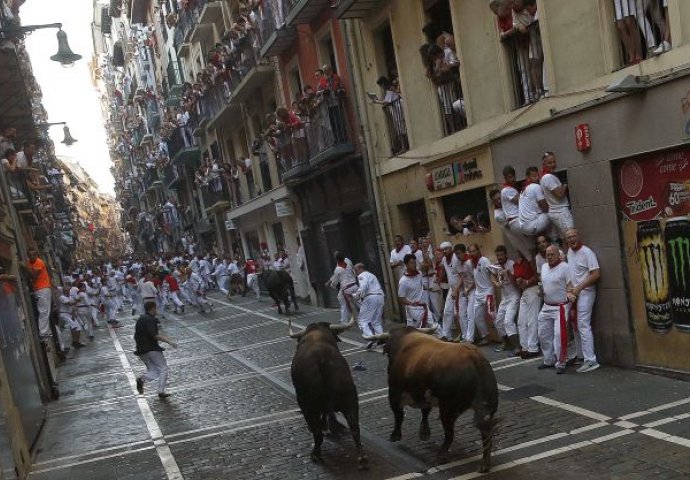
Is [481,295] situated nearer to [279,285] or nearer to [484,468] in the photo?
[484,468]

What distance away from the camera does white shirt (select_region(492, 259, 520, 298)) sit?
11445 millimetres

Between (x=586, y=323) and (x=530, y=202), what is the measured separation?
76.0 inches

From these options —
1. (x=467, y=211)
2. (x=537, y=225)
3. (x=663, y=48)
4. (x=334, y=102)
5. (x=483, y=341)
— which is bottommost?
(x=483, y=341)

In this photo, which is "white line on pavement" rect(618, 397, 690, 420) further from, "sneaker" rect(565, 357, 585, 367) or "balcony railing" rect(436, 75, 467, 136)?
"balcony railing" rect(436, 75, 467, 136)

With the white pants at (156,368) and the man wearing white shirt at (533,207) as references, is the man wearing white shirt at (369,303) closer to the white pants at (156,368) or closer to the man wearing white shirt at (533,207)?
the white pants at (156,368)

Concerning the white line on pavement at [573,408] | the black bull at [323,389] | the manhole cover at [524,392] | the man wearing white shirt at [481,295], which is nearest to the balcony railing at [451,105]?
the man wearing white shirt at [481,295]

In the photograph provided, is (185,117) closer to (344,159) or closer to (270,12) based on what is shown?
(270,12)

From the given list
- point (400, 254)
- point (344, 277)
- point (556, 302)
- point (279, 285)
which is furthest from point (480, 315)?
point (279, 285)

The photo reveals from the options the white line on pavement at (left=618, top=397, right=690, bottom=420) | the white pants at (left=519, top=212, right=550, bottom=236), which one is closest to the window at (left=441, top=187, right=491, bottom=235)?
the white pants at (left=519, top=212, right=550, bottom=236)

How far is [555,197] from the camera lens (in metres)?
10.3

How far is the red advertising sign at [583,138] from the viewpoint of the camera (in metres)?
9.81

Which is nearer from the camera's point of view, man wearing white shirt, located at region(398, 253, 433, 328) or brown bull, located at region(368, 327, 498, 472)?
brown bull, located at region(368, 327, 498, 472)

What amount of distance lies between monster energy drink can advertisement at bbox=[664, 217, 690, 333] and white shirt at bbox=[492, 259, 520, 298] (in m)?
2.96

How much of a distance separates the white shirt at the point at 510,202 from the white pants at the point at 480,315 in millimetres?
1720
